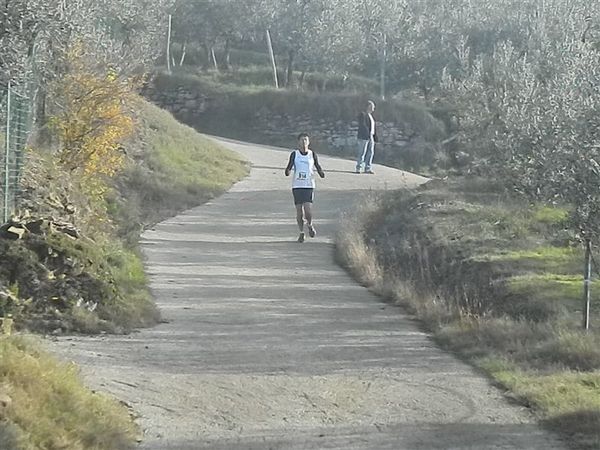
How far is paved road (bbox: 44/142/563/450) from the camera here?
697 centimetres

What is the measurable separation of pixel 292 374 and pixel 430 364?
4.47 feet

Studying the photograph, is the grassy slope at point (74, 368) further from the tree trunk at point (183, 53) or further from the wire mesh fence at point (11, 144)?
the tree trunk at point (183, 53)

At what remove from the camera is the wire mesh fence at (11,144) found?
38.4 ft

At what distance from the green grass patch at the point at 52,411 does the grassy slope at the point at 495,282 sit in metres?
3.09

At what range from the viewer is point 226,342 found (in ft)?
31.0

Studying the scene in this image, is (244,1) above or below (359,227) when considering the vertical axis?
above

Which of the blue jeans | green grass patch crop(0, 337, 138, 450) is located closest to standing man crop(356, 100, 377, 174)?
the blue jeans

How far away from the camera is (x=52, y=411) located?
636cm

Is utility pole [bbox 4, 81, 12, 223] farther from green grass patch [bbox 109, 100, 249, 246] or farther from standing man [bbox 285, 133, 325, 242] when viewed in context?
standing man [bbox 285, 133, 325, 242]

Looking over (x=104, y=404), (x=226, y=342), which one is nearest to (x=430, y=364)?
(x=226, y=342)

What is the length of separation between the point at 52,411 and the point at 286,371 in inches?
101

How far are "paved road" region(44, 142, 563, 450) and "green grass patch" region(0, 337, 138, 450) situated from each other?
280 millimetres

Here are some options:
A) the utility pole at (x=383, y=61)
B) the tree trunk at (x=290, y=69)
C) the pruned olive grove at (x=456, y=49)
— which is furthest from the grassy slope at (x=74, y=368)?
the tree trunk at (x=290, y=69)

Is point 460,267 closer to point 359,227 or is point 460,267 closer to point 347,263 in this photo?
point 347,263
